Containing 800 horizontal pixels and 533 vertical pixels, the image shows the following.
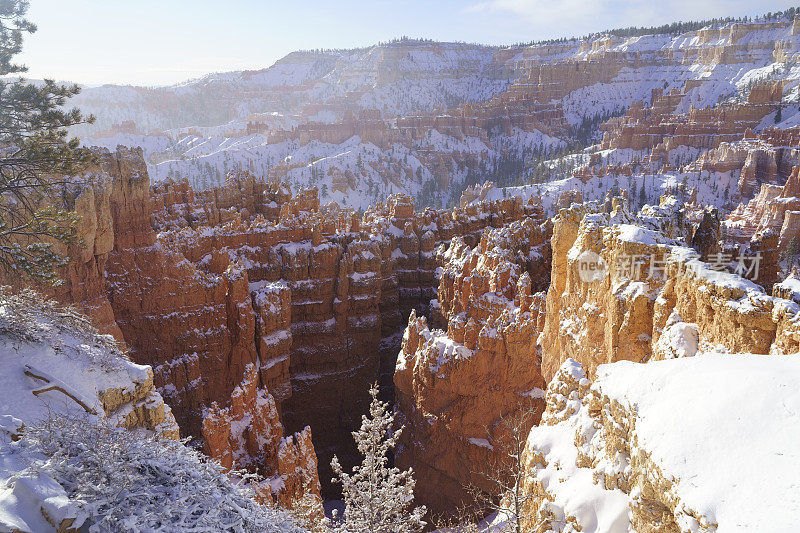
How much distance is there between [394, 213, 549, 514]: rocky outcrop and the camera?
17.8 metres

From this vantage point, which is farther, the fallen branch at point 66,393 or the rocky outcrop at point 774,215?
the rocky outcrop at point 774,215

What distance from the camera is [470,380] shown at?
18.5 meters

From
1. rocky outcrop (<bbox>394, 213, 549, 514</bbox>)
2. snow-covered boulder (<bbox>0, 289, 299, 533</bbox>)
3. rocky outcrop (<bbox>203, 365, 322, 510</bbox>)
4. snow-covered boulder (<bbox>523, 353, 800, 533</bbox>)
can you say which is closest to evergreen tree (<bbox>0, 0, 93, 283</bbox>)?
snow-covered boulder (<bbox>0, 289, 299, 533</bbox>)

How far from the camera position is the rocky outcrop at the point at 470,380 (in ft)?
58.5

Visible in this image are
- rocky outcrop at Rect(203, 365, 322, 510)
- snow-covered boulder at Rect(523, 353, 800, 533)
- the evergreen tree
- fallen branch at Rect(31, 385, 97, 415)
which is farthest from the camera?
rocky outcrop at Rect(203, 365, 322, 510)

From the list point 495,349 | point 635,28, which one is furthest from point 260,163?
point 635,28

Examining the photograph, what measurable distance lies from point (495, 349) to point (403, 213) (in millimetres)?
15853

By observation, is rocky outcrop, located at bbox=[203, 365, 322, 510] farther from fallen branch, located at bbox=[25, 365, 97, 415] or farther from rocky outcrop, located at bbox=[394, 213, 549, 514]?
fallen branch, located at bbox=[25, 365, 97, 415]

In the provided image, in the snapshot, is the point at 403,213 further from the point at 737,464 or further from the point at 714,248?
the point at 737,464

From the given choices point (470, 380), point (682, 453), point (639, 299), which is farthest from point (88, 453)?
point (470, 380)

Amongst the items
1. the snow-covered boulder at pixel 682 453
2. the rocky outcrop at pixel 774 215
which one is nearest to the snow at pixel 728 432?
the snow-covered boulder at pixel 682 453

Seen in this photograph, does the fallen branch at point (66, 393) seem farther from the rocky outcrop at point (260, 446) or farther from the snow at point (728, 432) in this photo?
the snow at point (728, 432)

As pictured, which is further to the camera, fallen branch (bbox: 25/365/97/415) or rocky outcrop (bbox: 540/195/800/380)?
rocky outcrop (bbox: 540/195/800/380)

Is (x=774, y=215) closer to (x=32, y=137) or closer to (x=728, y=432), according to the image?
(x=728, y=432)
